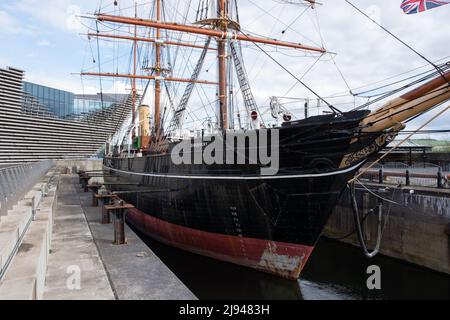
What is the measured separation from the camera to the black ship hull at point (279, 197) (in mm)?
7562

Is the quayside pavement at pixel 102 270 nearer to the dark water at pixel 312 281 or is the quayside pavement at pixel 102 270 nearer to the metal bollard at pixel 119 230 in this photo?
the metal bollard at pixel 119 230

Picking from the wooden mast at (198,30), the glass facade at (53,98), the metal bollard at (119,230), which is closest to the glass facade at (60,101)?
the glass facade at (53,98)

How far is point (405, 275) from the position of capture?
992 cm

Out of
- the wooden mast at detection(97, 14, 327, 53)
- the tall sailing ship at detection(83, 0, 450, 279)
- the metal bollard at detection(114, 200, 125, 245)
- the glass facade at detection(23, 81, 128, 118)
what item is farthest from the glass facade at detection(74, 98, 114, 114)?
the metal bollard at detection(114, 200, 125, 245)

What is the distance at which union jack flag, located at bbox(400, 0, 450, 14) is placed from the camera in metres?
6.09

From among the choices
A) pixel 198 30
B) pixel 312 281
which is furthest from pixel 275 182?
pixel 198 30

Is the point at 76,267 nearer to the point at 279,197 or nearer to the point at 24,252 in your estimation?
the point at 24,252

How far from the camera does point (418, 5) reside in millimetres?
6328

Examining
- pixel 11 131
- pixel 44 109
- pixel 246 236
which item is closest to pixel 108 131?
pixel 44 109

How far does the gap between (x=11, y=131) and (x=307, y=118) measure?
1797 inches

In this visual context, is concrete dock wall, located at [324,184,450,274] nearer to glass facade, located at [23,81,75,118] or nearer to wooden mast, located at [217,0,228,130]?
wooden mast, located at [217,0,228,130]

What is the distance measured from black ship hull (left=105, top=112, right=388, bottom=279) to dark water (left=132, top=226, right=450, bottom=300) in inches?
12.3
